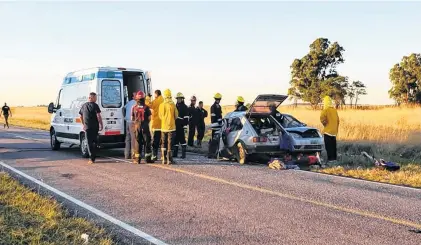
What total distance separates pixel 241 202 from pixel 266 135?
489cm

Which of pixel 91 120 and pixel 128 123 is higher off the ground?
pixel 91 120

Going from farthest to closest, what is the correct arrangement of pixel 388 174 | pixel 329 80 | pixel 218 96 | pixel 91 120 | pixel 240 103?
pixel 329 80, pixel 218 96, pixel 240 103, pixel 91 120, pixel 388 174

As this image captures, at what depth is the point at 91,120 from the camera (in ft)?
39.5

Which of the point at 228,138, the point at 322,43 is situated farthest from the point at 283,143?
the point at 322,43

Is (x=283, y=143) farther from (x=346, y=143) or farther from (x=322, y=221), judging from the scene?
(x=322, y=221)

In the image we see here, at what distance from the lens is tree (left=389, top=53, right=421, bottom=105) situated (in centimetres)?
5609

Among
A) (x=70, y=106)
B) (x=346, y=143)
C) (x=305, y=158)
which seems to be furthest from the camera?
(x=346, y=143)

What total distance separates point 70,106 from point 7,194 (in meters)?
7.17

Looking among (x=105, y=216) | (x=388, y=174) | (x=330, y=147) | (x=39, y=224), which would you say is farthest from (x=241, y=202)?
(x=330, y=147)

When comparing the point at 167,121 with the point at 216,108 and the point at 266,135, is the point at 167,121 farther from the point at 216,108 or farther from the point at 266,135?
the point at 216,108

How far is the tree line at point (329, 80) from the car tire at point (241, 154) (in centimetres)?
3645

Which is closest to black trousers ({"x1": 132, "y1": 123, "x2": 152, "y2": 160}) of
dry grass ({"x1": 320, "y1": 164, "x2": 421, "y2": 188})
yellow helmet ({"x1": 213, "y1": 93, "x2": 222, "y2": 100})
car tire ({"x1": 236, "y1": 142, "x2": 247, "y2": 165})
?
car tire ({"x1": 236, "y1": 142, "x2": 247, "y2": 165})

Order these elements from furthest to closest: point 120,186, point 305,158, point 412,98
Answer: point 412,98, point 305,158, point 120,186

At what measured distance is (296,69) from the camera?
175ft
